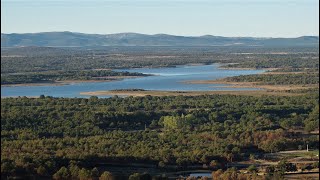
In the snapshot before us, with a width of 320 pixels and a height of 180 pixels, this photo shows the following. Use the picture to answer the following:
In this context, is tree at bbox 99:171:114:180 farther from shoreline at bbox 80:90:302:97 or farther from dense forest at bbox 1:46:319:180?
shoreline at bbox 80:90:302:97

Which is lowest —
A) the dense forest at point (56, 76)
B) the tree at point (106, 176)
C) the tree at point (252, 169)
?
the dense forest at point (56, 76)

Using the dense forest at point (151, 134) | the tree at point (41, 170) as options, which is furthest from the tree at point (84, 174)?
the tree at point (41, 170)

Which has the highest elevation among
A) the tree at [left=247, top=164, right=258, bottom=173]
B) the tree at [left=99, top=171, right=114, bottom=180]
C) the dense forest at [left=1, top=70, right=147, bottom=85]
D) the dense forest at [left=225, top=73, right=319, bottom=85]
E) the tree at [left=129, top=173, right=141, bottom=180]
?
the tree at [left=99, top=171, right=114, bottom=180]

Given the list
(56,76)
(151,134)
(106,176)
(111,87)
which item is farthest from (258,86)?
(106,176)

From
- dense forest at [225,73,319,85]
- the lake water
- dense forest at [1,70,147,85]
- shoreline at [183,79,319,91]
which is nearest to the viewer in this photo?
the lake water

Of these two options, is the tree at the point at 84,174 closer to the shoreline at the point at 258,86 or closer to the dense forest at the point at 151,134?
the dense forest at the point at 151,134

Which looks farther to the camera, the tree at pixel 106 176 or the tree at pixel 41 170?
the tree at pixel 41 170

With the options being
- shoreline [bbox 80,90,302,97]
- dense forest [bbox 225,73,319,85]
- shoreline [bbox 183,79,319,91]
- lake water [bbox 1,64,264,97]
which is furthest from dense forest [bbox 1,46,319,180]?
dense forest [bbox 225,73,319,85]

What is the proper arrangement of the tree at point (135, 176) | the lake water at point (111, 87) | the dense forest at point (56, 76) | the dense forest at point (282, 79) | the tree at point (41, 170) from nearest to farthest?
the tree at point (135, 176) < the tree at point (41, 170) < the lake water at point (111, 87) < the dense forest at point (282, 79) < the dense forest at point (56, 76)

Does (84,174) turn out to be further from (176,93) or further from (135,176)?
(176,93)
